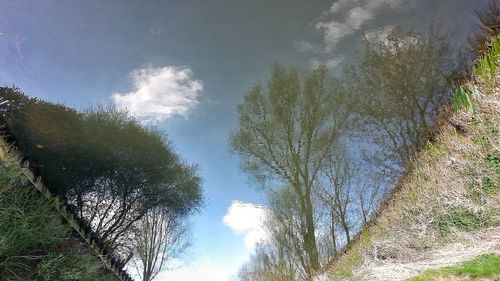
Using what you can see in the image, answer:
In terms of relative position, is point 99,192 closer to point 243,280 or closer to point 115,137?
point 115,137

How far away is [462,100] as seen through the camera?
18.3ft

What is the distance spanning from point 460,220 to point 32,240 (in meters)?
7.69

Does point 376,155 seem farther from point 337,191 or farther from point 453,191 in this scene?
point 453,191

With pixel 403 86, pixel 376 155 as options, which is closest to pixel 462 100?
pixel 403 86

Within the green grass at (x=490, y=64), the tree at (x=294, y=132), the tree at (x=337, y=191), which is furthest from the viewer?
the tree at (x=337, y=191)

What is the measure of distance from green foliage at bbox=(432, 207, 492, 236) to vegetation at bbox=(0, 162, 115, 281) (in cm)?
728

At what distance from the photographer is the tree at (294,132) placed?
853cm

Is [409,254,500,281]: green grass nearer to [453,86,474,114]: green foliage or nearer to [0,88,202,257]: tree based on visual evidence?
[453,86,474,114]: green foliage

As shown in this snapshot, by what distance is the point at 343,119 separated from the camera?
27.4ft

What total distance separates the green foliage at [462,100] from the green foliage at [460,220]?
1762 mm

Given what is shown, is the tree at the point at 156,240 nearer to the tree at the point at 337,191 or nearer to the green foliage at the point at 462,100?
the tree at the point at 337,191

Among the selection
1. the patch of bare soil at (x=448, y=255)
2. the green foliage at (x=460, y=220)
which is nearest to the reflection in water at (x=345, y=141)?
the green foliage at (x=460, y=220)

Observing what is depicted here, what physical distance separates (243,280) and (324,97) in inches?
333

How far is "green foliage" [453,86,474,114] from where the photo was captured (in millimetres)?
5439
